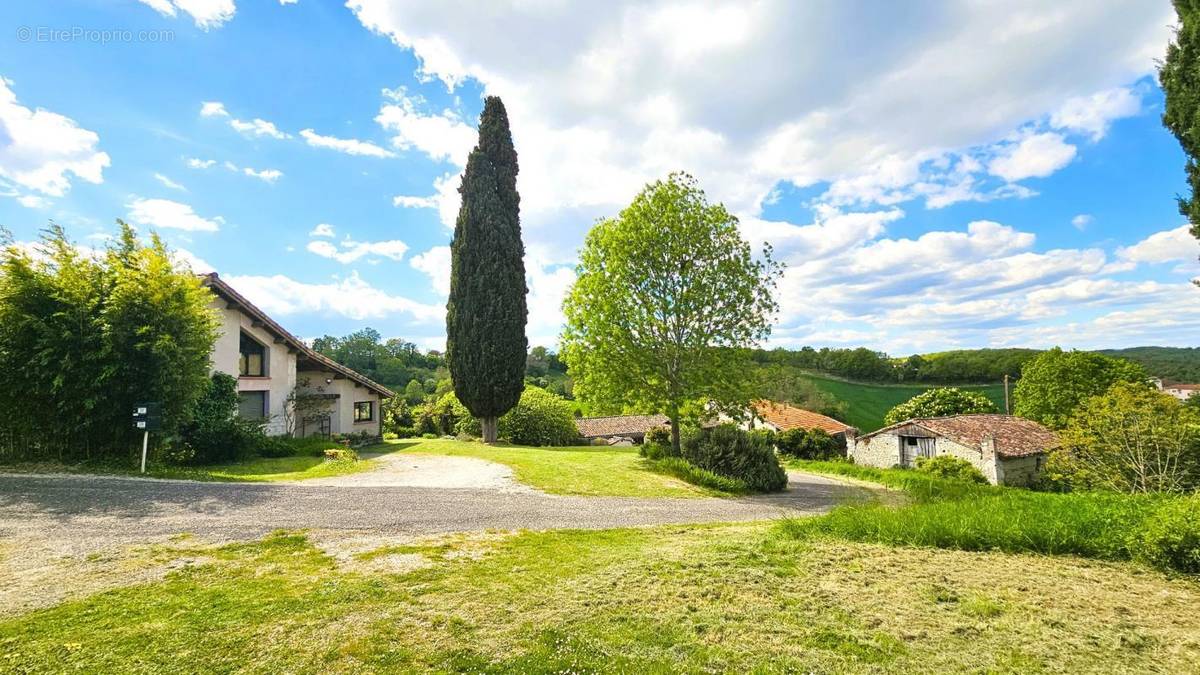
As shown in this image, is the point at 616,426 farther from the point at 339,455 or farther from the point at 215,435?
the point at 215,435

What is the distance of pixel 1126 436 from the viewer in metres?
15.9

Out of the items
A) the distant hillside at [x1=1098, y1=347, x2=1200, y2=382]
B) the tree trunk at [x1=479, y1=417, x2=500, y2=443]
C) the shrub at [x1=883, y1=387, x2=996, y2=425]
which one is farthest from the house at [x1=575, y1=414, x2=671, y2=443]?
the distant hillside at [x1=1098, y1=347, x2=1200, y2=382]

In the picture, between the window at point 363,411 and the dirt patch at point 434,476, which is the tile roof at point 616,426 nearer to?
the window at point 363,411

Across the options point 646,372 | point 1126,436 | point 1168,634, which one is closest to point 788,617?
point 1168,634

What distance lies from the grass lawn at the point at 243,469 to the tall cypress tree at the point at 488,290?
28.4ft

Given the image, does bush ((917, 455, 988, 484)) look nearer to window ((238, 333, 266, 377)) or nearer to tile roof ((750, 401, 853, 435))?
tile roof ((750, 401, 853, 435))

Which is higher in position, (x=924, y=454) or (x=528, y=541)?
(x=528, y=541)

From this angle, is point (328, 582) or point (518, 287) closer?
point (328, 582)

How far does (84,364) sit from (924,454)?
122 feet

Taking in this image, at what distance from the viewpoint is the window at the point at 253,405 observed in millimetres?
22359

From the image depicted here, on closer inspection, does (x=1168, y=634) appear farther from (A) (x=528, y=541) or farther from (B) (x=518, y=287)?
(B) (x=518, y=287)

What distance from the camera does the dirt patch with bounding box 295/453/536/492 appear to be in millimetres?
12484

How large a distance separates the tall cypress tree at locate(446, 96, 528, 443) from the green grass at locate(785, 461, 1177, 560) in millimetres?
19090

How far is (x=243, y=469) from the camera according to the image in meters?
14.7
